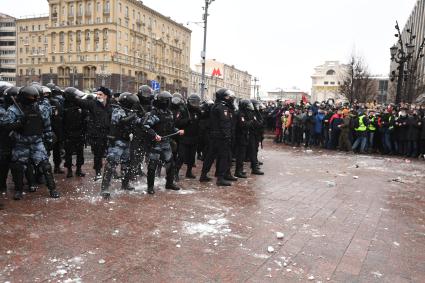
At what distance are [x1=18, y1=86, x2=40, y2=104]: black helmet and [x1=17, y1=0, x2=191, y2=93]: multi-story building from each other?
247 feet

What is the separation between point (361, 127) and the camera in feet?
53.2

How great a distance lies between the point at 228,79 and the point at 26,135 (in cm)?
11998

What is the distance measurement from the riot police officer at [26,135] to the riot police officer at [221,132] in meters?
3.36

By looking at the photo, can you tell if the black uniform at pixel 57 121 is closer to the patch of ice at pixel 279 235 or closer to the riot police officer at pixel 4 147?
the riot police officer at pixel 4 147

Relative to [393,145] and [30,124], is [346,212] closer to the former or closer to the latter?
[30,124]

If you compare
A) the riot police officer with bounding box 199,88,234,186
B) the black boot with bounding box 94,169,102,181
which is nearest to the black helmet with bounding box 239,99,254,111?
the riot police officer with bounding box 199,88,234,186

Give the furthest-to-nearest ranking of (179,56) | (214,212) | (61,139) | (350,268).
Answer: (179,56) → (61,139) → (214,212) → (350,268)

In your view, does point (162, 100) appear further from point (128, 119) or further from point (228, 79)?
point (228, 79)

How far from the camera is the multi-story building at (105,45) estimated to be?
8162cm

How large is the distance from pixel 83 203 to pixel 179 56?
101 meters

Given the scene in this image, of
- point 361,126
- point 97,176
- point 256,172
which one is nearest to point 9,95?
point 97,176

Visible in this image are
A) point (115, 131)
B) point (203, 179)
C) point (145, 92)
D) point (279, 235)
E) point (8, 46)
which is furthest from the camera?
point (8, 46)

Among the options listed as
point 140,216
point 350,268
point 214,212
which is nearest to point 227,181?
point 214,212

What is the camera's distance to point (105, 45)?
82.1m
